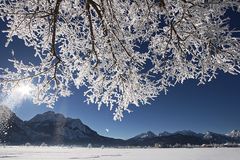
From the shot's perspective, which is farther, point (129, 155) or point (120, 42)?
point (129, 155)

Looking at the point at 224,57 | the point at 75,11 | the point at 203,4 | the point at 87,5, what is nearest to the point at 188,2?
the point at 203,4

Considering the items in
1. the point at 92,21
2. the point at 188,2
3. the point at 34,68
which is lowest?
the point at 34,68

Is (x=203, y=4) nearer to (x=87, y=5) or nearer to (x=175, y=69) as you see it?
(x=175, y=69)

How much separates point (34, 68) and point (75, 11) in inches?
67.6

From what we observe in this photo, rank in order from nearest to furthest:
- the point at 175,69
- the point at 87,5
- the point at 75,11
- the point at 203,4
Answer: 1. the point at 203,4
2. the point at 175,69
3. the point at 87,5
4. the point at 75,11

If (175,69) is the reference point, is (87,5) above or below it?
above

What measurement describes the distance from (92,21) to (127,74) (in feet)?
5.54

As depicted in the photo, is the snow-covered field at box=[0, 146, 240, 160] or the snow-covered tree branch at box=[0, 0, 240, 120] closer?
the snow-covered tree branch at box=[0, 0, 240, 120]

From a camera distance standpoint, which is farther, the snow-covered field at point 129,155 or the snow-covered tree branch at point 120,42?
the snow-covered field at point 129,155

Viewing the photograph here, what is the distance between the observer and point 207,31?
6496 millimetres

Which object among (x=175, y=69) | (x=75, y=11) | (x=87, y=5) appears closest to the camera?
(x=175, y=69)

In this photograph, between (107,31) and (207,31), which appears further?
(107,31)

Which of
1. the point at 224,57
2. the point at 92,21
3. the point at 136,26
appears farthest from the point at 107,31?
the point at 224,57

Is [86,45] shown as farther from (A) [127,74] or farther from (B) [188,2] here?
(B) [188,2]
